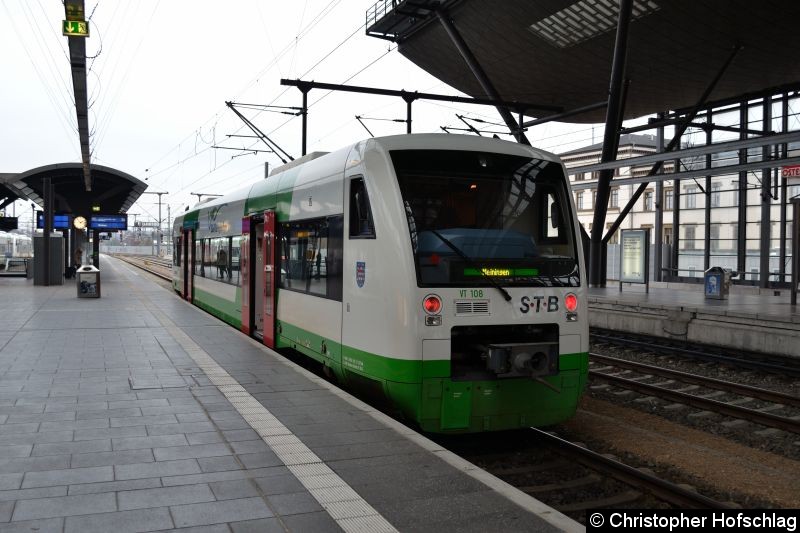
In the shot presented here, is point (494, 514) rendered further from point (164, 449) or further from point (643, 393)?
point (643, 393)

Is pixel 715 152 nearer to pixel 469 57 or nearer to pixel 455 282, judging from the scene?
pixel 455 282

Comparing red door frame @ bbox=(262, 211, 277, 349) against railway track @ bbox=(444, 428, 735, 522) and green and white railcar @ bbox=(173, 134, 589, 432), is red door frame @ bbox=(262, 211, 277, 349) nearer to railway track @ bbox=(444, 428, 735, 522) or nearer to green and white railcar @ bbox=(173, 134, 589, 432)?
green and white railcar @ bbox=(173, 134, 589, 432)

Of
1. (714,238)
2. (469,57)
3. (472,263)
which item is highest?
(469,57)

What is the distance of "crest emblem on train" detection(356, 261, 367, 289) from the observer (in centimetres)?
697

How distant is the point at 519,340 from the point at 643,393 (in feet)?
12.0

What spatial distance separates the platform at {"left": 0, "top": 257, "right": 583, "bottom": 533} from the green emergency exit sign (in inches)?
211

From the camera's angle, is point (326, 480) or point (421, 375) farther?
point (421, 375)

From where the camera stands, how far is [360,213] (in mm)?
7137

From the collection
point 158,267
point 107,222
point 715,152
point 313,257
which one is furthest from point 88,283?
point 158,267

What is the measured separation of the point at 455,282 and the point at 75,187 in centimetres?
3081

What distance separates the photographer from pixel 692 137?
2859 centimetres

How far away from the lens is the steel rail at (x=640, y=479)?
5133mm

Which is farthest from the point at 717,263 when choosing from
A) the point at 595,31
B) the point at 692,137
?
the point at 595,31

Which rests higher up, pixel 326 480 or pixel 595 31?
pixel 595 31
